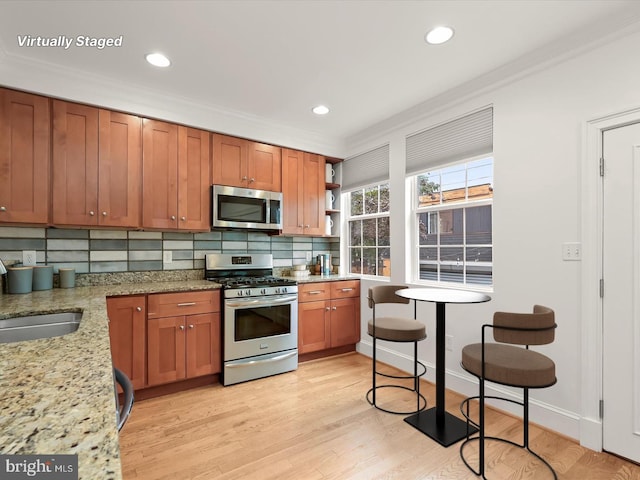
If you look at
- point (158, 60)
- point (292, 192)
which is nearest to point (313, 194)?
point (292, 192)

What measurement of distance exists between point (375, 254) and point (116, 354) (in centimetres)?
264

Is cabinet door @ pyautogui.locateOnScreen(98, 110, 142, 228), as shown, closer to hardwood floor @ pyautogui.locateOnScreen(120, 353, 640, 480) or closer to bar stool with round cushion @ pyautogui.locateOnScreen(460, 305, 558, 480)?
hardwood floor @ pyautogui.locateOnScreen(120, 353, 640, 480)

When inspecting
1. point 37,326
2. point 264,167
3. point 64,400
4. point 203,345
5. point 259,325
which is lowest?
point 203,345

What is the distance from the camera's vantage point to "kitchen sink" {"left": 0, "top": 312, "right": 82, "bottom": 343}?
1.68 meters

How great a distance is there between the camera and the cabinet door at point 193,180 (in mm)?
3045

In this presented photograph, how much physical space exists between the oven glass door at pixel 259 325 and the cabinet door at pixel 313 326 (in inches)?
5.0

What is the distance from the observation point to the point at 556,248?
7.23 feet

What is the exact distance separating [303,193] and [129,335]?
2196 mm

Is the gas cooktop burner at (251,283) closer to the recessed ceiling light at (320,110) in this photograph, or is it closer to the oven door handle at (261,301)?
the oven door handle at (261,301)

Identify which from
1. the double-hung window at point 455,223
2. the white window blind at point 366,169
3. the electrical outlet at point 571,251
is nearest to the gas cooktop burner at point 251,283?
the double-hung window at point 455,223

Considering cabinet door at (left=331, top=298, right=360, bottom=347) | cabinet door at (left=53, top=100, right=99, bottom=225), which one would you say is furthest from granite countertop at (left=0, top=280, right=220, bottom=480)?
cabinet door at (left=331, top=298, right=360, bottom=347)

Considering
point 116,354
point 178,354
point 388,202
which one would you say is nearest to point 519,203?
point 388,202

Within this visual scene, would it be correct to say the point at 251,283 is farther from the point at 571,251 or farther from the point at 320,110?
the point at 571,251

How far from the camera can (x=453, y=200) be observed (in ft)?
9.83
